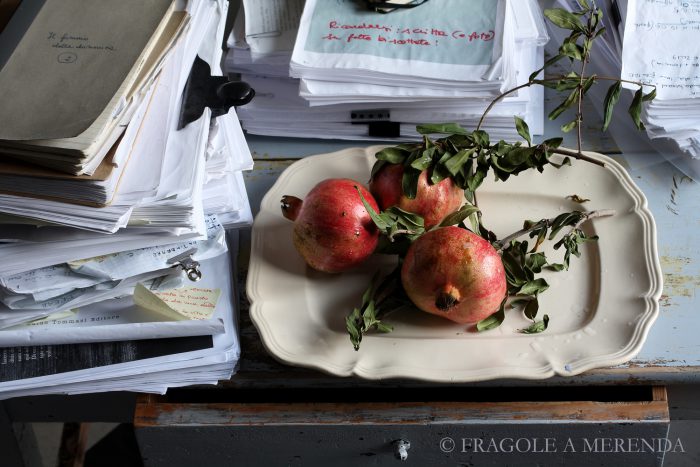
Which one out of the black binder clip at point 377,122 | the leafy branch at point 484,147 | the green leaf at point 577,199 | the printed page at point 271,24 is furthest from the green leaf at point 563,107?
the printed page at point 271,24

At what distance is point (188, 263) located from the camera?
2.47 feet

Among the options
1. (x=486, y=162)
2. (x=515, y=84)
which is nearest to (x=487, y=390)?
(x=486, y=162)

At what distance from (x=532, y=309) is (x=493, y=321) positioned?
0.13 feet

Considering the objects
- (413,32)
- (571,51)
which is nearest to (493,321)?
(571,51)

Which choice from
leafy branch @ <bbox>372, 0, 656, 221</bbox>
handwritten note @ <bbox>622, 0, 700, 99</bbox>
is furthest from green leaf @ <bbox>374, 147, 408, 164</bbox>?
handwritten note @ <bbox>622, 0, 700, 99</bbox>

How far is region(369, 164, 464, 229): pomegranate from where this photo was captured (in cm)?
73

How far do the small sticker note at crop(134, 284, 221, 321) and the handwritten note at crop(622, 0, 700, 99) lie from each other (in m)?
0.51

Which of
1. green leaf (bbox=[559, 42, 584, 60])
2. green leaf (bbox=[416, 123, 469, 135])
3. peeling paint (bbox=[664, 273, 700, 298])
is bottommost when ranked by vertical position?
peeling paint (bbox=[664, 273, 700, 298])

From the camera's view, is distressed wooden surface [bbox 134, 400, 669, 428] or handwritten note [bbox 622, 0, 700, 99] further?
handwritten note [bbox 622, 0, 700, 99]

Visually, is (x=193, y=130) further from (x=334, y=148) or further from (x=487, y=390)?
(x=487, y=390)

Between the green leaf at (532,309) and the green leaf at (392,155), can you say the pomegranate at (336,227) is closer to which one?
the green leaf at (392,155)

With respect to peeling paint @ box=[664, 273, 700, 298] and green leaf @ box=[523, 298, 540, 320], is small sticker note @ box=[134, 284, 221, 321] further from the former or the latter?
peeling paint @ box=[664, 273, 700, 298]

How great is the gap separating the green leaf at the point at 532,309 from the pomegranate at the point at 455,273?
0.14ft

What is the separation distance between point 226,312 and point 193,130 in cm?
17
